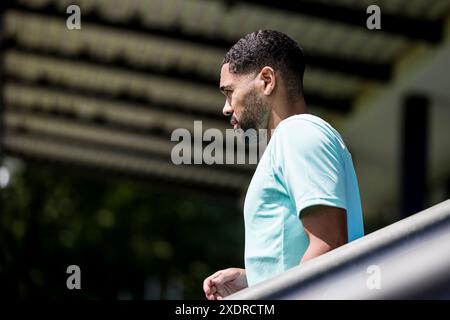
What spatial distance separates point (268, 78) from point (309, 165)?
0.43m

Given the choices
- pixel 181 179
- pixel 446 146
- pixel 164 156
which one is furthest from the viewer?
pixel 181 179

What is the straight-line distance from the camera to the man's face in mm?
2975

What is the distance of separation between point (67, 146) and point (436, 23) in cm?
1066

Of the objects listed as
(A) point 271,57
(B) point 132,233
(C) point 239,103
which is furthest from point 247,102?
(B) point 132,233

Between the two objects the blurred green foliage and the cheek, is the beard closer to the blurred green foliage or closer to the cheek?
the cheek

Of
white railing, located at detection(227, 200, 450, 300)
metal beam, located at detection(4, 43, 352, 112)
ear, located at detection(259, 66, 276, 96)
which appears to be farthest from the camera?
metal beam, located at detection(4, 43, 352, 112)

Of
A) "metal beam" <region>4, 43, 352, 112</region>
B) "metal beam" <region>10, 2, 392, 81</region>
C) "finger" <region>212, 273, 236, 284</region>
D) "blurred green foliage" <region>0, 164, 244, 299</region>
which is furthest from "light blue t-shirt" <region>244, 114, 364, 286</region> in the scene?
"blurred green foliage" <region>0, 164, 244, 299</region>

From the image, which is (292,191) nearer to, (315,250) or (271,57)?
(315,250)

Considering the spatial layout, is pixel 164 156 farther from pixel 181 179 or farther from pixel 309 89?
pixel 309 89

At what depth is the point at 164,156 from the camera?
20188 millimetres

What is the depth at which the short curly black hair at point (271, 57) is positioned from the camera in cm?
296

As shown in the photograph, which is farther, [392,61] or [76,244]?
[76,244]
